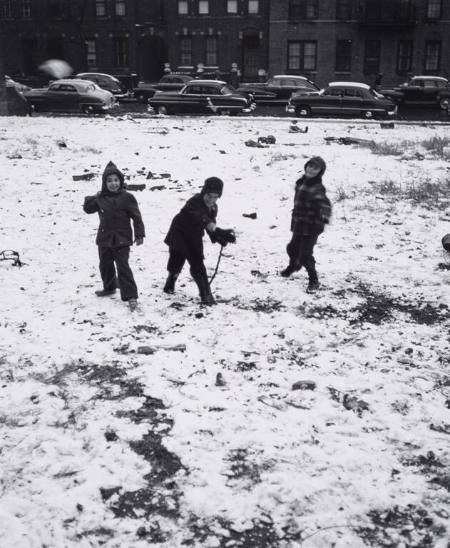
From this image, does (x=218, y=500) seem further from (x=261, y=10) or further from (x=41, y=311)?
(x=261, y=10)

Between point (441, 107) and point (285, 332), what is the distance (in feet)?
80.3

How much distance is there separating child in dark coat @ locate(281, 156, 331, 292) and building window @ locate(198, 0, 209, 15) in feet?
119

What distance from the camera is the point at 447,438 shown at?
3.83 meters

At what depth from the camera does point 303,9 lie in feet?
119

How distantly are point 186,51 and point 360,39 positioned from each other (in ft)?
39.7

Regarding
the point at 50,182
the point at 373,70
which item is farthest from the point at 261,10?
the point at 50,182

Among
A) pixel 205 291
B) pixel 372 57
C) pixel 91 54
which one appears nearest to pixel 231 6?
pixel 372 57

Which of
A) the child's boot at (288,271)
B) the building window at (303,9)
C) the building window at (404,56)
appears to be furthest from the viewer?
the building window at (404,56)

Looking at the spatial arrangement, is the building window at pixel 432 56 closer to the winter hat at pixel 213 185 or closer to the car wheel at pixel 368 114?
the car wheel at pixel 368 114

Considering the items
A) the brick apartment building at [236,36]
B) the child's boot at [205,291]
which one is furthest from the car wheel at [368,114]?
the child's boot at [205,291]

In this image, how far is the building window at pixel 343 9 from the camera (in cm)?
3591

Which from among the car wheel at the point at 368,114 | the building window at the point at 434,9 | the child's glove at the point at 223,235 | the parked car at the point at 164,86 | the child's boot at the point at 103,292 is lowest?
the child's boot at the point at 103,292

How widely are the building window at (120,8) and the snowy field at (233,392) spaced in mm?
34802

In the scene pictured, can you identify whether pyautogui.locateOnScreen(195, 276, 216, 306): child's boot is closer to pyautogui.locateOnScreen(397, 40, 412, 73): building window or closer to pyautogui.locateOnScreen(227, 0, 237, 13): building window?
pyautogui.locateOnScreen(397, 40, 412, 73): building window
